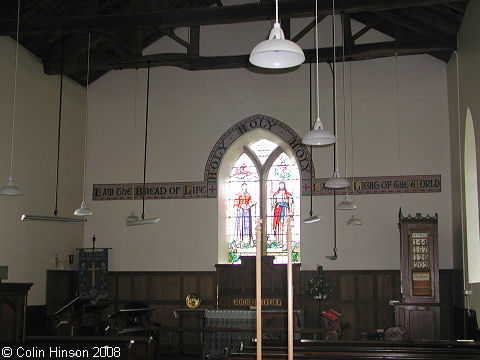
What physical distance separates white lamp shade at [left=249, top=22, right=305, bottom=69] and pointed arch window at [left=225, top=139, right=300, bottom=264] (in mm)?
9164

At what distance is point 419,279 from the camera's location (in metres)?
12.0

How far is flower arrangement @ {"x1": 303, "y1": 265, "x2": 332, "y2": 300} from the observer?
12.8 metres

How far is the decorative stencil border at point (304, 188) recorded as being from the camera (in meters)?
13.2

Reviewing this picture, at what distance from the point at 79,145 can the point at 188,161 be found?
8.19 ft

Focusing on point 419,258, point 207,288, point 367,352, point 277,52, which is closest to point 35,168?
point 207,288

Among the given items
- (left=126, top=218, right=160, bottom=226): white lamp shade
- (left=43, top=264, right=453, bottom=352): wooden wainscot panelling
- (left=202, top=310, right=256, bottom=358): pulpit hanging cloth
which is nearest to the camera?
(left=126, top=218, right=160, bottom=226): white lamp shade

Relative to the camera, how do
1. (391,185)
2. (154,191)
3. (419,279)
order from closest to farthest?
(419,279) < (391,185) < (154,191)

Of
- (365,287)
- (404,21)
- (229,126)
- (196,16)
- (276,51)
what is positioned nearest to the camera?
(276,51)

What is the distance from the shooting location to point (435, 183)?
43.1 ft

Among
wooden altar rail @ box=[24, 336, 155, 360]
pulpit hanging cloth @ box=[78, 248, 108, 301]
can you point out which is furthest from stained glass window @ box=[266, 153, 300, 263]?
wooden altar rail @ box=[24, 336, 155, 360]

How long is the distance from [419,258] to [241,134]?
4.54 m

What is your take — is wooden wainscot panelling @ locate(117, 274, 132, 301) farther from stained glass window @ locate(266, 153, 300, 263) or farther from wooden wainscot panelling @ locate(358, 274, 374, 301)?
wooden wainscot panelling @ locate(358, 274, 374, 301)

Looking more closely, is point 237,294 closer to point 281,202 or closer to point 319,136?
point 281,202

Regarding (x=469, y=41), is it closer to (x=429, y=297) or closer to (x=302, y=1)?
(x=302, y=1)
